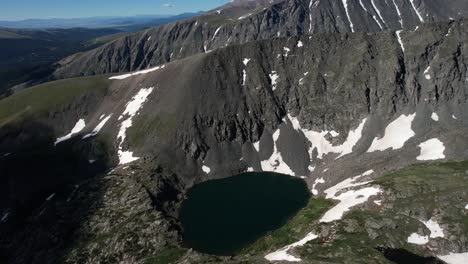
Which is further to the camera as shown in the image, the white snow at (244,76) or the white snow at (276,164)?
the white snow at (244,76)

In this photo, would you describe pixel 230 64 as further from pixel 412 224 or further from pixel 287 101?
pixel 412 224

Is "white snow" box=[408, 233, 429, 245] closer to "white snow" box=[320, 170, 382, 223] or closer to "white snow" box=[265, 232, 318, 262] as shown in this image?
A: "white snow" box=[320, 170, 382, 223]

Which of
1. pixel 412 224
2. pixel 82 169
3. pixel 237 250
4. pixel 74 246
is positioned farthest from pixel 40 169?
pixel 412 224

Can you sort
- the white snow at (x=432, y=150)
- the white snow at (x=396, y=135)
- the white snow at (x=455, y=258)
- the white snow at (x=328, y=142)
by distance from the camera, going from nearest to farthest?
1. the white snow at (x=455, y=258)
2. the white snow at (x=432, y=150)
3. the white snow at (x=396, y=135)
4. the white snow at (x=328, y=142)

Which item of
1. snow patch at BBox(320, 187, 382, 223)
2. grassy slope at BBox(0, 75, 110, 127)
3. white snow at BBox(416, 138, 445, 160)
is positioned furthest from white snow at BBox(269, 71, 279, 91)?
grassy slope at BBox(0, 75, 110, 127)

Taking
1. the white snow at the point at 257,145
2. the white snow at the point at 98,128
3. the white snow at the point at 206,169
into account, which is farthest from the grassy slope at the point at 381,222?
the white snow at the point at 98,128

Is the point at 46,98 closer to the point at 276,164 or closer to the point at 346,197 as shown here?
the point at 276,164

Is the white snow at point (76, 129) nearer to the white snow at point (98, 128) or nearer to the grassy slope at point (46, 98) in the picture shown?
the white snow at point (98, 128)

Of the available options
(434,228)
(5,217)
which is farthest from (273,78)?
(5,217)

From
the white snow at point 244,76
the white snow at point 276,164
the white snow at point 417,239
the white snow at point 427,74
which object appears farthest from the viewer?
the white snow at point 244,76
